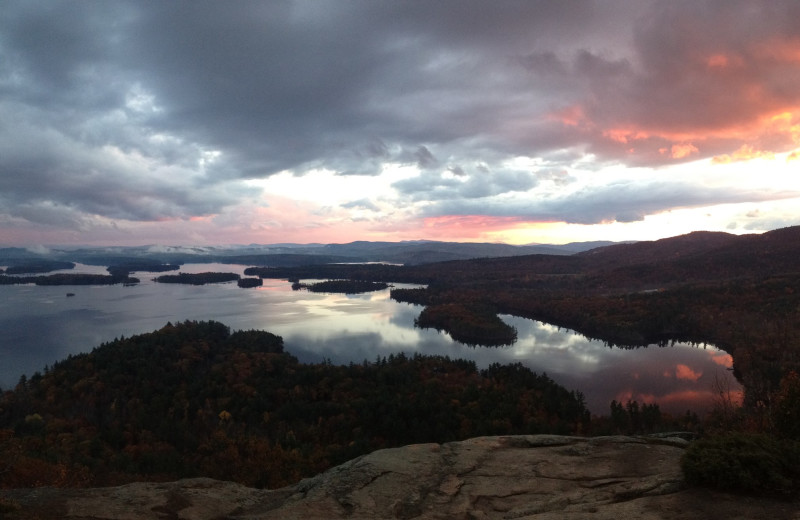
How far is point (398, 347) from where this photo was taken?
5084 inches

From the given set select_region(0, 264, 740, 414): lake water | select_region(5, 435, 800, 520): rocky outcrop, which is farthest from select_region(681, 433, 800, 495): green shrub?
select_region(0, 264, 740, 414): lake water

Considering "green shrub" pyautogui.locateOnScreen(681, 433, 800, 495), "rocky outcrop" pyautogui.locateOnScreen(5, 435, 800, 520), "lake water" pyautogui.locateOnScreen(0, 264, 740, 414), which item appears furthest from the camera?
"lake water" pyautogui.locateOnScreen(0, 264, 740, 414)

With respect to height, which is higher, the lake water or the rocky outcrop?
the rocky outcrop

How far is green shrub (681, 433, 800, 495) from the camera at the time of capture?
11.3m

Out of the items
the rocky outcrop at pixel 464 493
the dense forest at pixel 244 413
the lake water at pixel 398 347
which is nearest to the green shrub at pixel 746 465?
the rocky outcrop at pixel 464 493

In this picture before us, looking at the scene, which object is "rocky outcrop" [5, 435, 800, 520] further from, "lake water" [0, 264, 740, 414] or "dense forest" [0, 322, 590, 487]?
"lake water" [0, 264, 740, 414]

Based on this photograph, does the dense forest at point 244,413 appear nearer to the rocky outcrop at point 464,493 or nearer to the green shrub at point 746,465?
the rocky outcrop at point 464,493

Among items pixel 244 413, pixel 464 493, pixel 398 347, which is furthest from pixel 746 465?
pixel 398 347

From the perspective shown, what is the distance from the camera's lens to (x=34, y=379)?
93750mm

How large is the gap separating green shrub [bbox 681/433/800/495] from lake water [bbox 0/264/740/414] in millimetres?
74139

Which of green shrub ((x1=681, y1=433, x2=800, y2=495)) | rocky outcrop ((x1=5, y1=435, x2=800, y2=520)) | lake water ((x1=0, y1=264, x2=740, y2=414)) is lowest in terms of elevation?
lake water ((x1=0, y1=264, x2=740, y2=414))

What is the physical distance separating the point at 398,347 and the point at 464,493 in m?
116

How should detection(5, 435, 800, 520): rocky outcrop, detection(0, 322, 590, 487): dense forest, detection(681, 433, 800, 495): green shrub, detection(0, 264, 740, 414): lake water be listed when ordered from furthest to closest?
1. detection(0, 264, 740, 414): lake water
2. detection(0, 322, 590, 487): dense forest
3. detection(5, 435, 800, 520): rocky outcrop
4. detection(681, 433, 800, 495): green shrub

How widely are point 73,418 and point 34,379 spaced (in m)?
30.8
